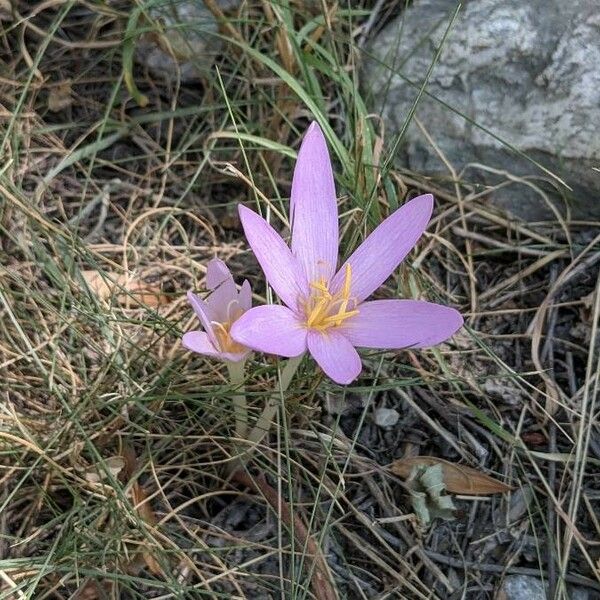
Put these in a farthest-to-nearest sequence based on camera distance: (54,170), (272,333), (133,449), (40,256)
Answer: (54,170) → (40,256) → (133,449) → (272,333)

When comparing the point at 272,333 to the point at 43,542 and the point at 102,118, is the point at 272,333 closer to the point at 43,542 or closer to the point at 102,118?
the point at 43,542

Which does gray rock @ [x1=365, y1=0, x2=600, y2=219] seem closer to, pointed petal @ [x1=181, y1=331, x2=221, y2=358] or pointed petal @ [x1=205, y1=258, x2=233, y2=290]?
pointed petal @ [x1=205, y1=258, x2=233, y2=290]

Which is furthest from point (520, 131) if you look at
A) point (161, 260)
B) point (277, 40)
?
point (161, 260)

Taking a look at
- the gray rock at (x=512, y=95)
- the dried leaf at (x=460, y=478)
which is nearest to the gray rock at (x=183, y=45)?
the gray rock at (x=512, y=95)

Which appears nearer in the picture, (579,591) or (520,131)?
(579,591)

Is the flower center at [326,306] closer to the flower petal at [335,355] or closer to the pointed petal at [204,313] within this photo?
the flower petal at [335,355]

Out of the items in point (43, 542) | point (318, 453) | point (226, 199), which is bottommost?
point (43, 542)
